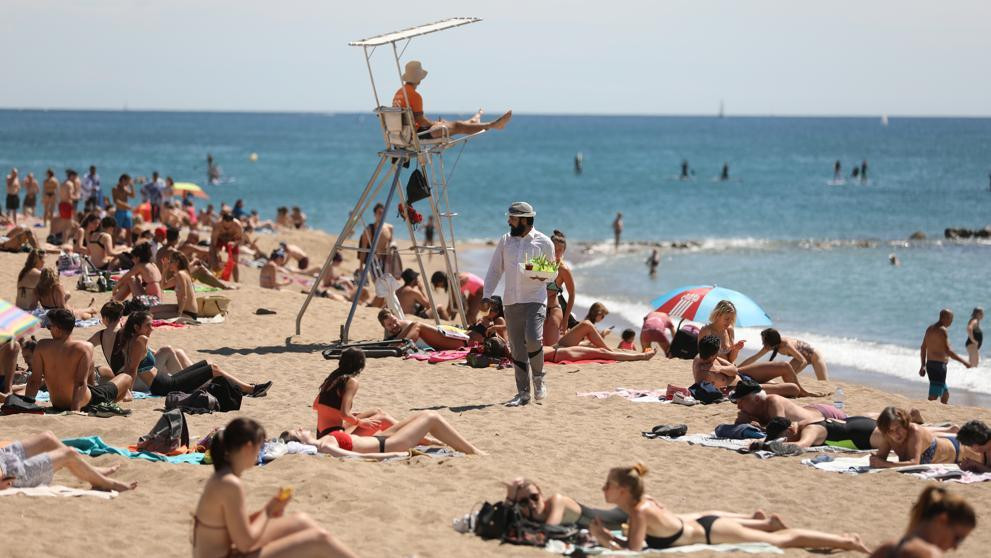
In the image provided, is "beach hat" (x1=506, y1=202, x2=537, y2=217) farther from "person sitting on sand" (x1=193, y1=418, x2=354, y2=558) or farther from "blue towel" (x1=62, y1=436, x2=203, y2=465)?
"person sitting on sand" (x1=193, y1=418, x2=354, y2=558)

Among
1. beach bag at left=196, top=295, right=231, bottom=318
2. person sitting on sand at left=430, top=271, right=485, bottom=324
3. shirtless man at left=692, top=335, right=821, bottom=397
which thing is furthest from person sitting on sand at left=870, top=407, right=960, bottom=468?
beach bag at left=196, top=295, right=231, bottom=318

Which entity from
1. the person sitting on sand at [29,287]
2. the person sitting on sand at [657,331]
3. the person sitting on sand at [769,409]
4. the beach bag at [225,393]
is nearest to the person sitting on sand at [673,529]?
the person sitting on sand at [769,409]

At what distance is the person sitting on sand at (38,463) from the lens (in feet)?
20.3

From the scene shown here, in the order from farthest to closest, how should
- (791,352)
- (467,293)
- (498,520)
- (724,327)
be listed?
(467,293) → (791,352) → (724,327) → (498,520)

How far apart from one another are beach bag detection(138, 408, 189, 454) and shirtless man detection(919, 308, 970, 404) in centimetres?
797

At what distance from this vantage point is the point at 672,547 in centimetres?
571

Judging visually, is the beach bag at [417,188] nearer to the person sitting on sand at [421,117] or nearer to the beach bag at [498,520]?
the person sitting on sand at [421,117]

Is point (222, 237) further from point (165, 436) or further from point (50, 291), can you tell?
point (165, 436)

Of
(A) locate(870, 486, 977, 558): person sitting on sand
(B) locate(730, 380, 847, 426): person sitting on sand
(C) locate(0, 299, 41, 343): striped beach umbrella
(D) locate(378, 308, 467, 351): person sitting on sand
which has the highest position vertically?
(C) locate(0, 299, 41, 343): striped beach umbrella

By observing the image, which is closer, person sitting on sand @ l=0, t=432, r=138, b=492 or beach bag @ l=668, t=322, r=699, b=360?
person sitting on sand @ l=0, t=432, r=138, b=492

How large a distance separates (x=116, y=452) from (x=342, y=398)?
144cm

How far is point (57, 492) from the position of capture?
623cm

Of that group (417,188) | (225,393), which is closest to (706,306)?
(417,188)

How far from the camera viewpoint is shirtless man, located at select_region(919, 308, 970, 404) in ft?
39.1
